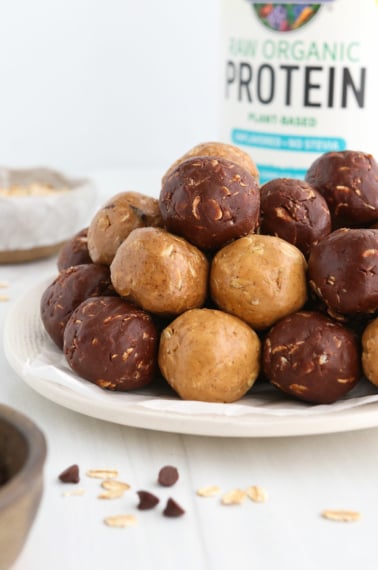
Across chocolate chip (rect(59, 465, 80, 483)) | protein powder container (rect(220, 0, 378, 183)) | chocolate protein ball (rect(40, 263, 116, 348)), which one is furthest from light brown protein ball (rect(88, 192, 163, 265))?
protein powder container (rect(220, 0, 378, 183))

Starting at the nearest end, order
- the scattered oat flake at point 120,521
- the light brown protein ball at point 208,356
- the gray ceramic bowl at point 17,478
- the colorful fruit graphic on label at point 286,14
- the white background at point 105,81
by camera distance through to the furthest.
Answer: the gray ceramic bowl at point 17,478
the scattered oat flake at point 120,521
the light brown protein ball at point 208,356
the colorful fruit graphic on label at point 286,14
the white background at point 105,81

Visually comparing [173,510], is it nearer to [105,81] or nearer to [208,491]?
[208,491]

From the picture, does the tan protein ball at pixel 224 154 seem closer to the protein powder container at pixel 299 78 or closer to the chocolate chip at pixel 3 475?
the chocolate chip at pixel 3 475

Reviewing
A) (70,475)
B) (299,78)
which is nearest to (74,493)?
(70,475)

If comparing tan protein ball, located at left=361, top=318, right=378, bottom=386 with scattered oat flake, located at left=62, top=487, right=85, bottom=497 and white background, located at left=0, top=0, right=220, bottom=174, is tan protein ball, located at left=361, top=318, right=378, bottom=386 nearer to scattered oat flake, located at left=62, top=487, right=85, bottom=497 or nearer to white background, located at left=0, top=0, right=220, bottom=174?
scattered oat flake, located at left=62, top=487, right=85, bottom=497

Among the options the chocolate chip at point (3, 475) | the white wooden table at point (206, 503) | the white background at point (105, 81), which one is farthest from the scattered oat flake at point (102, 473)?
the white background at point (105, 81)

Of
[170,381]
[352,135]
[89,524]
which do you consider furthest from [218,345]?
[352,135]

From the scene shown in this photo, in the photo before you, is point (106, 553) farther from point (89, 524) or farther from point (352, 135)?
point (352, 135)
